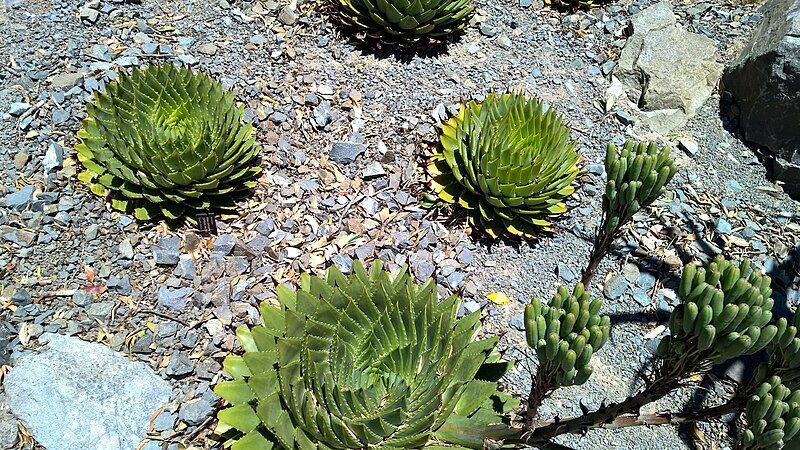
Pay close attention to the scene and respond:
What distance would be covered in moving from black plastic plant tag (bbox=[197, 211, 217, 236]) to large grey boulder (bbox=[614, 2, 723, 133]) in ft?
9.55

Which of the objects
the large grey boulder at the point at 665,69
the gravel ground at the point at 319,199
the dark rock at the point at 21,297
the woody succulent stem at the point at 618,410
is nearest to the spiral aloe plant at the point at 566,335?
the woody succulent stem at the point at 618,410

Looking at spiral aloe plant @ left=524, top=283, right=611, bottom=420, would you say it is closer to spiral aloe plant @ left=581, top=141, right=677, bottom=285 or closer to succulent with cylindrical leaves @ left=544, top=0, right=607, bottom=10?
spiral aloe plant @ left=581, top=141, right=677, bottom=285

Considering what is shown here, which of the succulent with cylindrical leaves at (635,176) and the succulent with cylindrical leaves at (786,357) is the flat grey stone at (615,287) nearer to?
the succulent with cylindrical leaves at (635,176)

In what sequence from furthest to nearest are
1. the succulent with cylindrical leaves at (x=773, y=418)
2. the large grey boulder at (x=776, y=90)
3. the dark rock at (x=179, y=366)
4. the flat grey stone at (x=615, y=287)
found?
the large grey boulder at (x=776, y=90) → the flat grey stone at (x=615, y=287) → the dark rock at (x=179, y=366) → the succulent with cylindrical leaves at (x=773, y=418)

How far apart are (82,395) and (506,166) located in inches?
89.5

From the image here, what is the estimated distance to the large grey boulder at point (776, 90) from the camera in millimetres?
4219

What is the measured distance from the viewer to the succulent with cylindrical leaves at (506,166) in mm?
3527

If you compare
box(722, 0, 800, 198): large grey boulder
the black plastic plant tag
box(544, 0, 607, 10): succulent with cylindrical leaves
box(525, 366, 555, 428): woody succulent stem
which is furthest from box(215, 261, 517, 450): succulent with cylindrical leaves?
box(544, 0, 607, 10): succulent with cylindrical leaves

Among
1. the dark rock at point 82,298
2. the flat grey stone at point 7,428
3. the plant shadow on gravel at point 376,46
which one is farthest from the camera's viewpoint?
the plant shadow on gravel at point 376,46

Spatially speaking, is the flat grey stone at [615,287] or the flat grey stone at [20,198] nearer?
the flat grey stone at [20,198]

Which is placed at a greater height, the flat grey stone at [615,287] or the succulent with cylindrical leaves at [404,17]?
the succulent with cylindrical leaves at [404,17]

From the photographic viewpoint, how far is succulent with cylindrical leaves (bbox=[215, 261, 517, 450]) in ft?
7.68

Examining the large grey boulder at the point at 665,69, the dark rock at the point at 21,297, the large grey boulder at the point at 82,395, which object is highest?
the large grey boulder at the point at 665,69

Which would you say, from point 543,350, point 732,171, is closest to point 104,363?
point 543,350
